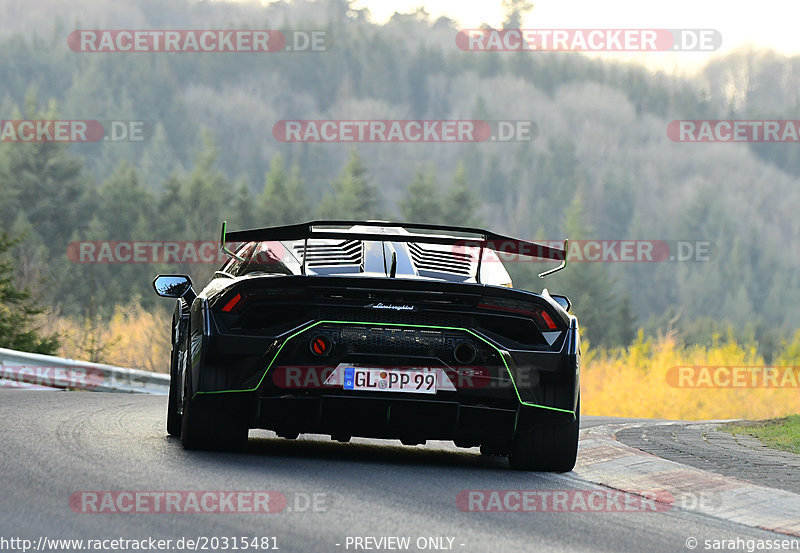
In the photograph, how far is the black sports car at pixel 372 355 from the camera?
7375 millimetres

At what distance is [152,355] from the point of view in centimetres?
4081

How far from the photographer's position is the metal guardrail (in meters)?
16.9

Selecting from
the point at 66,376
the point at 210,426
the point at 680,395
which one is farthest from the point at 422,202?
the point at 210,426

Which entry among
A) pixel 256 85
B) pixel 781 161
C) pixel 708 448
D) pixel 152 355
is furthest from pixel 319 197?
pixel 708 448

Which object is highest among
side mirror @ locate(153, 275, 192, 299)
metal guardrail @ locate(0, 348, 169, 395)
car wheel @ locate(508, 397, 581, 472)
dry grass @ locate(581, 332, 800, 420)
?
side mirror @ locate(153, 275, 192, 299)

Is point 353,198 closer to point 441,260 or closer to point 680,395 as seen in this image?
point 680,395

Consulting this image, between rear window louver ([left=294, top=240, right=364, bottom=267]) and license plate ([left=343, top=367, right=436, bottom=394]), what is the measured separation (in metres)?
0.79

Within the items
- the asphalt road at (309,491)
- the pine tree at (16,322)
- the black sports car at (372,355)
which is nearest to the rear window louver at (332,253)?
the black sports car at (372,355)

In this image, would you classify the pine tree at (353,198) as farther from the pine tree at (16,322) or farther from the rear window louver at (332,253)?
the rear window louver at (332,253)

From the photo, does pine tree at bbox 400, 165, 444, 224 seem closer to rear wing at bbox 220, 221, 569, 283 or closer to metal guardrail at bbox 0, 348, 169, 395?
metal guardrail at bbox 0, 348, 169, 395

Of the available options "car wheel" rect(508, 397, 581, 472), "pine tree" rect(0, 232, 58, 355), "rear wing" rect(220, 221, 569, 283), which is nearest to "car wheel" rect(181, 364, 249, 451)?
"rear wing" rect(220, 221, 569, 283)

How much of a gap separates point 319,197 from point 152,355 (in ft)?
332

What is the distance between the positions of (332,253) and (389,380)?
3.17 feet

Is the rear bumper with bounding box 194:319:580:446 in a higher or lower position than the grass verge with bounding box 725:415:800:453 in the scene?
higher
